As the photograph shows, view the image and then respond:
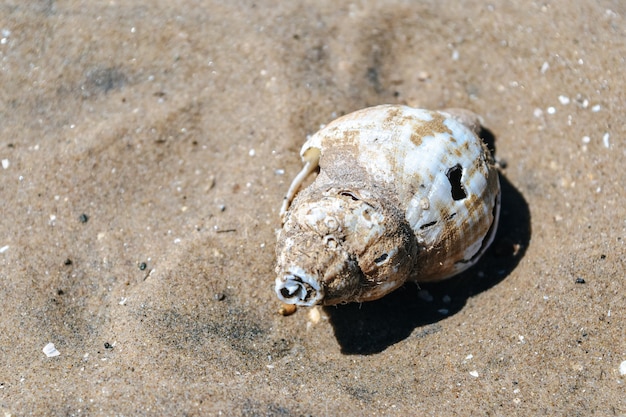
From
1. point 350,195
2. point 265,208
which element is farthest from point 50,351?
point 350,195

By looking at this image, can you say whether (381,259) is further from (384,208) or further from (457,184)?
(457,184)

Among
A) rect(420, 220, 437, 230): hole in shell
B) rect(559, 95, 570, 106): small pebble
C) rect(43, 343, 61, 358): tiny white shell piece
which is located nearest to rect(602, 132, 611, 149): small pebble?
rect(559, 95, 570, 106): small pebble

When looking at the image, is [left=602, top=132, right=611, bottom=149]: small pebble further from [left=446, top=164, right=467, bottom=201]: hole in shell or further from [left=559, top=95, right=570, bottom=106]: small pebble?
[left=446, top=164, right=467, bottom=201]: hole in shell

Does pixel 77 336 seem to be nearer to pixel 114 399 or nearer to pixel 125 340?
pixel 125 340

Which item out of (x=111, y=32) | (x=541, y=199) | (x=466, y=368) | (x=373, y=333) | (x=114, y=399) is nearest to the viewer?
(x=114, y=399)

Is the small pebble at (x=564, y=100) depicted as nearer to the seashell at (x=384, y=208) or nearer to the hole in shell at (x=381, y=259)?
the seashell at (x=384, y=208)

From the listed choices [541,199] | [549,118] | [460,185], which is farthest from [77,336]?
[549,118]
